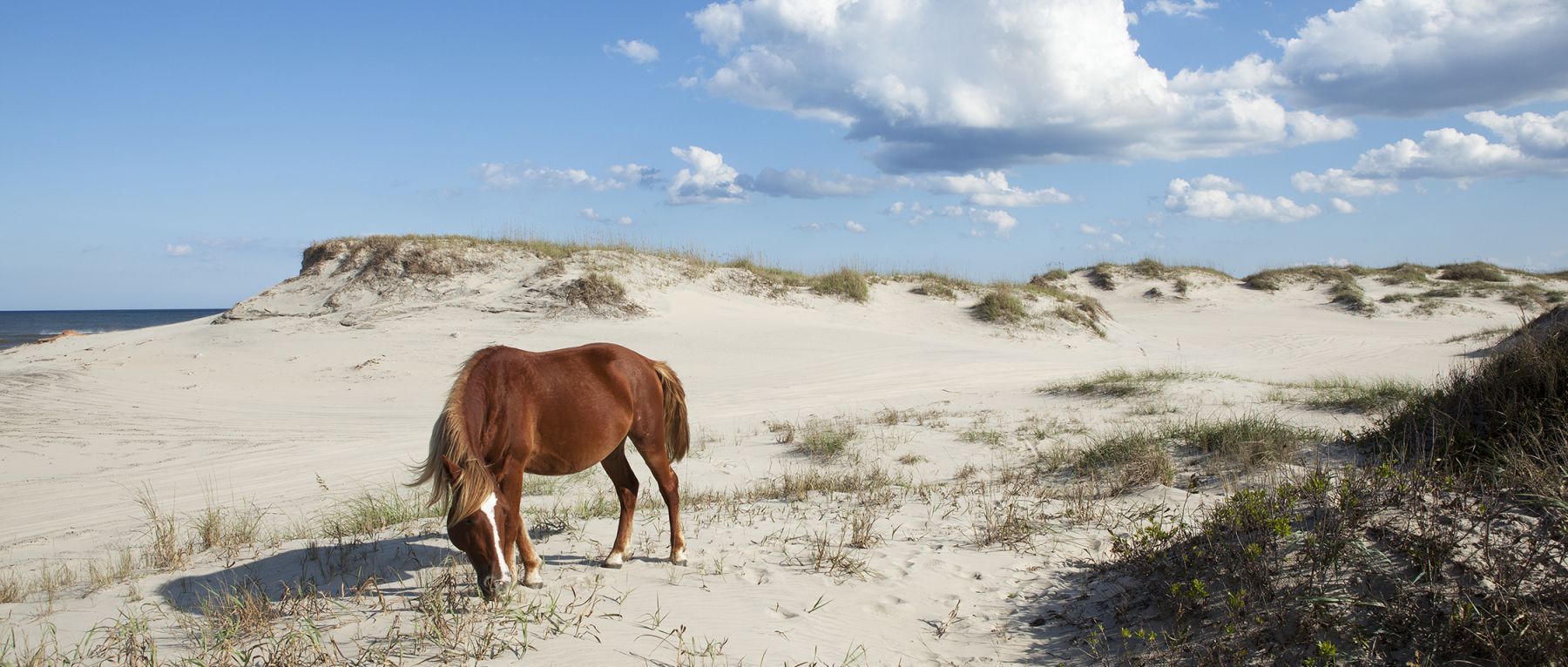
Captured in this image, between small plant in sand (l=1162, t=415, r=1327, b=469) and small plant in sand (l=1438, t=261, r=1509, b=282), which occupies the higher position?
small plant in sand (l=1438, t=261, r=1509, b=282)

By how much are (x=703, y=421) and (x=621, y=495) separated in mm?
6856

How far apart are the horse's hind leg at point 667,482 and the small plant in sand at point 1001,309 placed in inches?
728

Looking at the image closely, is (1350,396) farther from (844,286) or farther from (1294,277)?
(1294,277)

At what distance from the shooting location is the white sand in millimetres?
4477

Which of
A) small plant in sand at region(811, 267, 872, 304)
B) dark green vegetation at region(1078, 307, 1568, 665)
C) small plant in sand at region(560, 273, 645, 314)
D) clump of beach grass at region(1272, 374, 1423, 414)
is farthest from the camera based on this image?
small plant in sand at region(811, 267, 872, 304)

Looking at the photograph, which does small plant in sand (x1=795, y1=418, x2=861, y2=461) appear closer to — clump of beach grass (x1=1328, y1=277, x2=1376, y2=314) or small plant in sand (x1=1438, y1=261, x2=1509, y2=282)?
clump of beach grass (x1=1328, y1=277, x2=1376, y2=314)

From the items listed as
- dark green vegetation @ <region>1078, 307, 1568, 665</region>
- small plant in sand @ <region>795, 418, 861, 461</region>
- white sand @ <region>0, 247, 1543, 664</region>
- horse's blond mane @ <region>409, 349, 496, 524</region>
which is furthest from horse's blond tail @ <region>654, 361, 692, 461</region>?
small plant in sand @ <region>795, 418, 861, 461</region>

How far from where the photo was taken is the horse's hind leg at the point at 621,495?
5.27m

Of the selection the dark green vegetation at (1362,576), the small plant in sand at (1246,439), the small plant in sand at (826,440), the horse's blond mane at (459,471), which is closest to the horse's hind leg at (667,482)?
the horse's blond mane at (459,471)

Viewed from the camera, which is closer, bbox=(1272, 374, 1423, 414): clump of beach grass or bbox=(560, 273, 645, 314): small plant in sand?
bbox=(1272, 374, 1423, 414): clump of beach grass

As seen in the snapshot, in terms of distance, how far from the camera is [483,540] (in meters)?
4.09

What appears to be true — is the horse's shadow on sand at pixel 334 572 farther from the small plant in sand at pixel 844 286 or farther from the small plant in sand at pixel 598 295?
the small plant in sand at pixel 844 286

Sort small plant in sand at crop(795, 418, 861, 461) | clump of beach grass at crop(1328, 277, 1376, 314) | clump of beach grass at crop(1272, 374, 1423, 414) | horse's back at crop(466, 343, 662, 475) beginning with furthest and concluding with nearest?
clump of beach grass at crop(1328, 277, 1376, 314), small plant in sand at crop(795, 418, 861, 461), clump of beach grass at crop(1272, 374, 1423, 414), horse's back at crop(466, 343, 662, 475)

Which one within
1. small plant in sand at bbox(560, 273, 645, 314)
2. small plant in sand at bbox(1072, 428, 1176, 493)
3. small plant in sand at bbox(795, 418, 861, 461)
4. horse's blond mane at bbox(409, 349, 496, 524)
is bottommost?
small plant in sand at bbox(795, 418, 861, 461)
